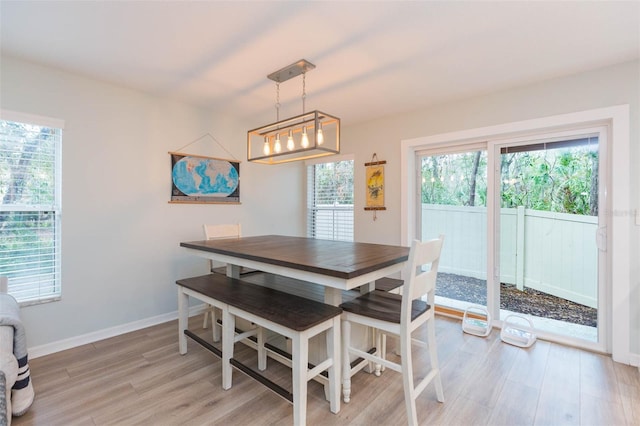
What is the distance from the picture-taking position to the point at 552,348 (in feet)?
8.75

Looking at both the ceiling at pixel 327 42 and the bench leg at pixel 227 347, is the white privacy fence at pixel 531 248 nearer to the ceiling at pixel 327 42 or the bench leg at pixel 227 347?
the ceiling at pixel 327 42

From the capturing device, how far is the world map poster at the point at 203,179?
133 inches

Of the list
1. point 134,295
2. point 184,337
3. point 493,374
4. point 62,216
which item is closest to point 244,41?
point 62,216

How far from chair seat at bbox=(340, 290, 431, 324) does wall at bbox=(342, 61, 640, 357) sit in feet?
5.90

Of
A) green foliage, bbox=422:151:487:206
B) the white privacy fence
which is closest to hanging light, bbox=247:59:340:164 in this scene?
green foliage, bbox=422:151:487:206

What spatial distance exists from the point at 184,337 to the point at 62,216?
4.96ft

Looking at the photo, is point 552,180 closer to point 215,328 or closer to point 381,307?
point 381,307

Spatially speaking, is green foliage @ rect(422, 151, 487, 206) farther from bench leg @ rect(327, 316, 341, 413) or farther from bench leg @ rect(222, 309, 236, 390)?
bench leg @ rect(222, 309, 236, 390)

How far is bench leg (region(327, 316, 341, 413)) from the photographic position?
5.88 ft

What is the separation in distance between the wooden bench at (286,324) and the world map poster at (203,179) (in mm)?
1382

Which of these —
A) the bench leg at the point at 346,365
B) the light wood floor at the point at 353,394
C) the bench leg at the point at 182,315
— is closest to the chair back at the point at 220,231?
the bench leg at the point at 182,315

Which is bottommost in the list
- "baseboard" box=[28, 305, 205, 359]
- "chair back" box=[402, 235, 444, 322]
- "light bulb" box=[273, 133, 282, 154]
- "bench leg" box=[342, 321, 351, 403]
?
"baseboard" box=[28, 305, 205, 359]

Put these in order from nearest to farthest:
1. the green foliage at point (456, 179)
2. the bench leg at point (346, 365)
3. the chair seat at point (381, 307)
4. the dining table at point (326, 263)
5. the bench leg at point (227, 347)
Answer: the dining table at point (326, 263)
the chair seat at point (381, 307)
the bench leg at point (346, 365)
the bench leg at point (227, 347)
the green foliage at point (456, 179)

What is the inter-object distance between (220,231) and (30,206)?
1547 mm
